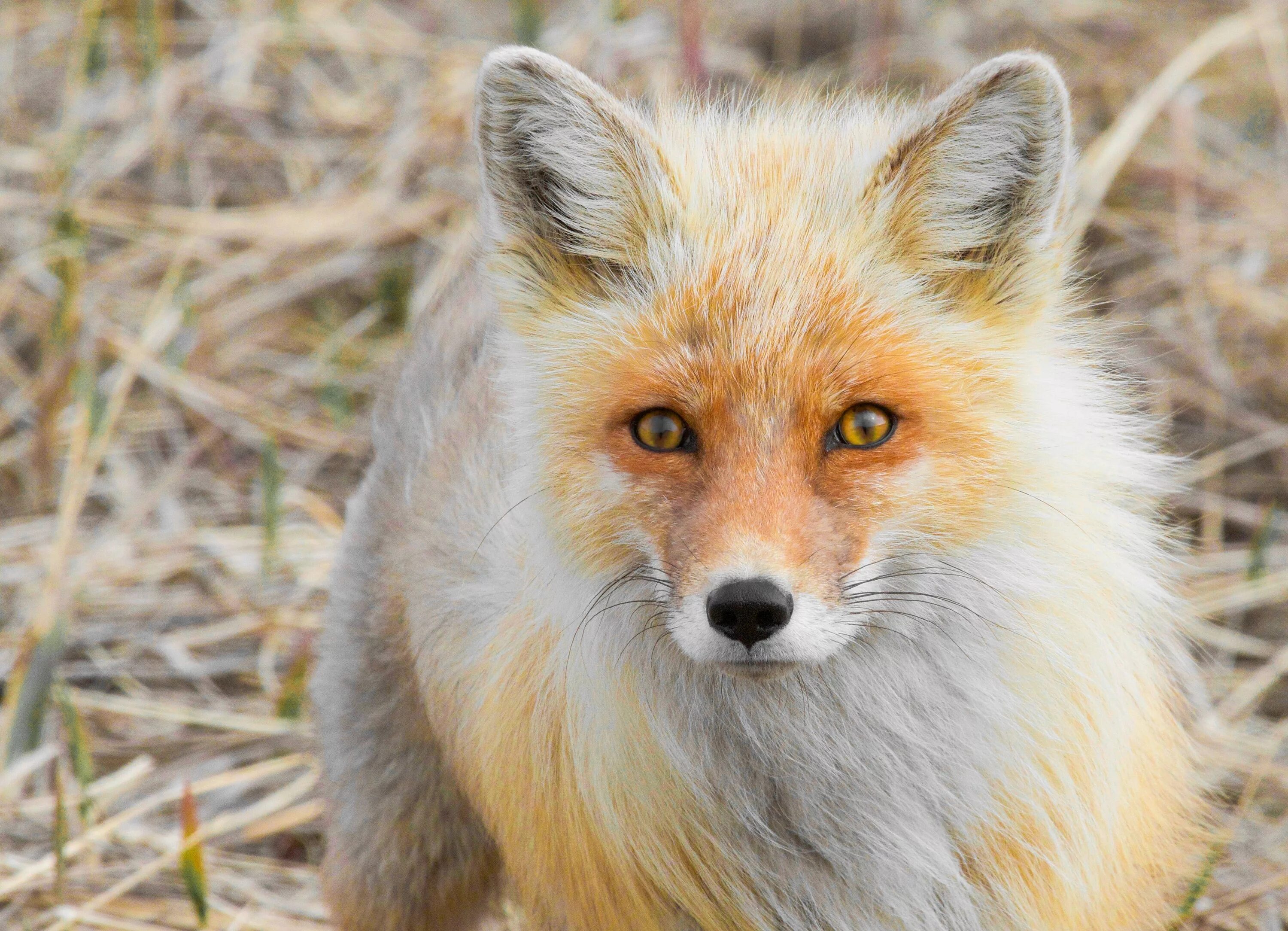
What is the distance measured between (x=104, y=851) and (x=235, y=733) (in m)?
0.62

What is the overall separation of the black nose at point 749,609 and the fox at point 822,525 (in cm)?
2

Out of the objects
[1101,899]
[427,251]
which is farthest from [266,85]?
[1101,899]

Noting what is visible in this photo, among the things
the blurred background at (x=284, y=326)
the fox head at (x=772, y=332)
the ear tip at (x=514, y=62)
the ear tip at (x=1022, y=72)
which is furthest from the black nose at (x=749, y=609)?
the blurred background at (x=284, y=326)

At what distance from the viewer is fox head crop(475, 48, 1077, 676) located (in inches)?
88.6

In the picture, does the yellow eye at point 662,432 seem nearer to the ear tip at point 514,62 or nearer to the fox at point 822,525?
the fox at point 822,525

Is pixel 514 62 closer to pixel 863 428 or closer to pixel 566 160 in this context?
pixel 566 160

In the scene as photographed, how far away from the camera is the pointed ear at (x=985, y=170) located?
2.41 metres

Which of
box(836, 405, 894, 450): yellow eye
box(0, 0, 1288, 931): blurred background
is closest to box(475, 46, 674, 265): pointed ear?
box(836, 405, 894, 450): yellow eye

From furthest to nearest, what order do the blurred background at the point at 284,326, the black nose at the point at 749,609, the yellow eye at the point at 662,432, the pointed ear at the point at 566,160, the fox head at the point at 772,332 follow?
the blurred background at the point at 284,326 < the pointed ear at the point at 566,160 < the yellow eye at the point at 662,432 < the fox head at the point at 772,332 < the black nose at the point at 749,609

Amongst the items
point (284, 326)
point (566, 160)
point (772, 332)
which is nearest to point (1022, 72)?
point (772, 332)

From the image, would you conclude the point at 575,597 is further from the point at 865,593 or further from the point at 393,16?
→ the point at 393,16

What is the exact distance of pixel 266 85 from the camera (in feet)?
23.3

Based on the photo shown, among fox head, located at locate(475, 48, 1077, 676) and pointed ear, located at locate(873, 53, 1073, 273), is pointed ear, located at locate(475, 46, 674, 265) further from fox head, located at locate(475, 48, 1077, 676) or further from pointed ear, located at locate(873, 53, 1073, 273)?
pointed ear, located at locate(873, 53, 1073, 273)

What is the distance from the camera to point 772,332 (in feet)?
7.72
